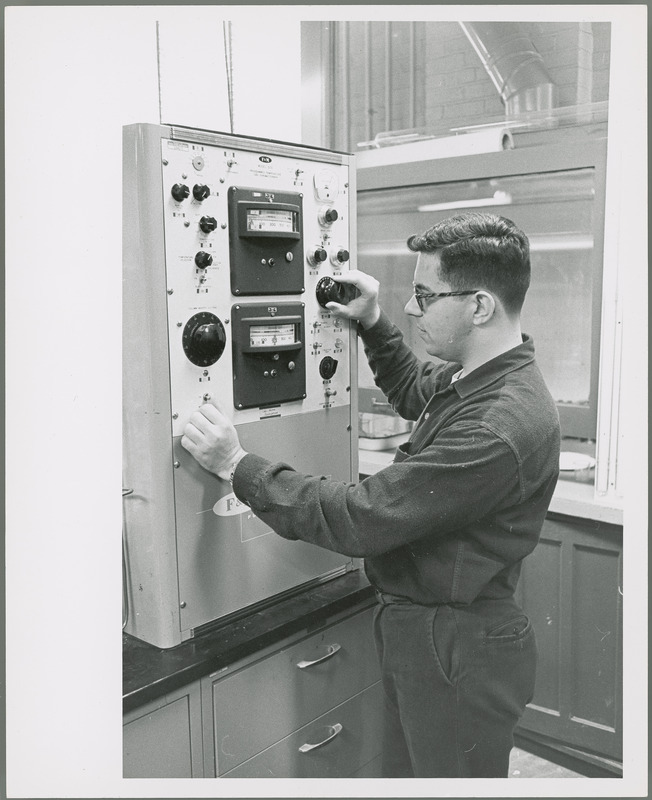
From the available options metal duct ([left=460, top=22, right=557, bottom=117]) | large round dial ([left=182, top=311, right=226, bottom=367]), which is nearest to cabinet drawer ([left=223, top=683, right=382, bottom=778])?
large round dial ([left=182, top=311, right=226, bottom=367])

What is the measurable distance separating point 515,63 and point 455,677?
2463 mm

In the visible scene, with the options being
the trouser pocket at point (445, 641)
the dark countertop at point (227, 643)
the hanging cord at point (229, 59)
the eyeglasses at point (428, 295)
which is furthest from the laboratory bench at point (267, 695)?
the hanging cord at point (229, 59)

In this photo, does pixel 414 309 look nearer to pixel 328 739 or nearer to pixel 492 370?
pixel 492 370

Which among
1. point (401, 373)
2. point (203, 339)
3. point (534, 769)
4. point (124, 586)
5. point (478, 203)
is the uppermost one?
point (478, 203)

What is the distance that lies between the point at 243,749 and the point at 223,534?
42 centimetres

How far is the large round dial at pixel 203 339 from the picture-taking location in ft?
4.40

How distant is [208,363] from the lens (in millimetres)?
1383

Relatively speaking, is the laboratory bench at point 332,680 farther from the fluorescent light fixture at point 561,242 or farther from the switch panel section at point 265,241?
the fluorescent light fixture at point 561,242

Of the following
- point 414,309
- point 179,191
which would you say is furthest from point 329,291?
point 179,191

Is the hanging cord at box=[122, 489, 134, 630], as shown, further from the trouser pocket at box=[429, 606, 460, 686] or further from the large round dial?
the trouser pocket at box=[429, 606, 460, 686]

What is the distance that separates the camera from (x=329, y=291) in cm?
159

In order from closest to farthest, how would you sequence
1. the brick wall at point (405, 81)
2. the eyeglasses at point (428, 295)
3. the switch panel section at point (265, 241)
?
the switch panel section at point (265, 241) → the eyeglasses at point (428, 295) → the brick wall at point (405, 81)

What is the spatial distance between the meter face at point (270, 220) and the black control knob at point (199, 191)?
4.1 inches

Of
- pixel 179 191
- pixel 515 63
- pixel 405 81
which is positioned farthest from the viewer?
pixel 405 81
